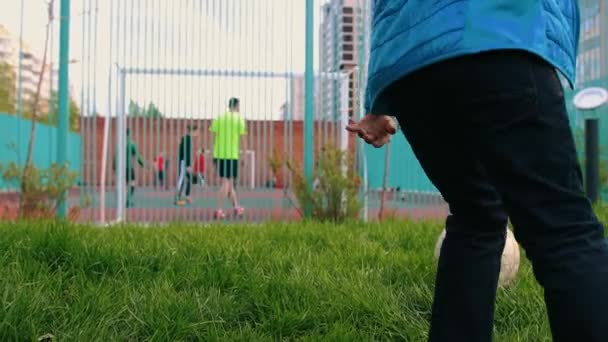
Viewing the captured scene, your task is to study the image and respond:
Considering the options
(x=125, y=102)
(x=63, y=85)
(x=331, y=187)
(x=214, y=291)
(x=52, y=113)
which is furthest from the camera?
(x=125, y=102)

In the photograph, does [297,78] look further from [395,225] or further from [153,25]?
[395,225]

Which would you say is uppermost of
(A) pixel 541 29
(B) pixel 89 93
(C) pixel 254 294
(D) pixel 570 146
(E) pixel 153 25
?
(E) pixel 153 25

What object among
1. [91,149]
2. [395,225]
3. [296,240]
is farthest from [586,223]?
[91,149]

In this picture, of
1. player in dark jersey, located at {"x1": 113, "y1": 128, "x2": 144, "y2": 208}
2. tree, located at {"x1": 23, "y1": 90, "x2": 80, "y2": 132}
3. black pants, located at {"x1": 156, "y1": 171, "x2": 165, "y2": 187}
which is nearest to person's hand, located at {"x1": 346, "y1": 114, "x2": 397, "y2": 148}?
tree, located at {"x1": 23, "y1": 90, "x2": 80, "y2": 132}

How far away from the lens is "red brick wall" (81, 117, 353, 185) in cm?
622

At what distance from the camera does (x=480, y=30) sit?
96cm

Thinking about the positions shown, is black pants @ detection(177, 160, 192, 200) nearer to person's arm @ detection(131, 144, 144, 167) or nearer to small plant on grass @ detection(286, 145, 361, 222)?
person's arm @ detection(131, 144, 144, 167)

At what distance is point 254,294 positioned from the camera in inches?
84.7

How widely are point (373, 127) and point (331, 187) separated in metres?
4.18

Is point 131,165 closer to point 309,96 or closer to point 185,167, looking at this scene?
point 185,167

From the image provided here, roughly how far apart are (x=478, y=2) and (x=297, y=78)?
5606 mm

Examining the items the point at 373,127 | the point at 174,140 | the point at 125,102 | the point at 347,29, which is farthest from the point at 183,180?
the point at 373,127

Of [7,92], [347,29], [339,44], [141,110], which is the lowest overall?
[141,110]

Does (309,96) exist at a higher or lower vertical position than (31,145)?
higher
